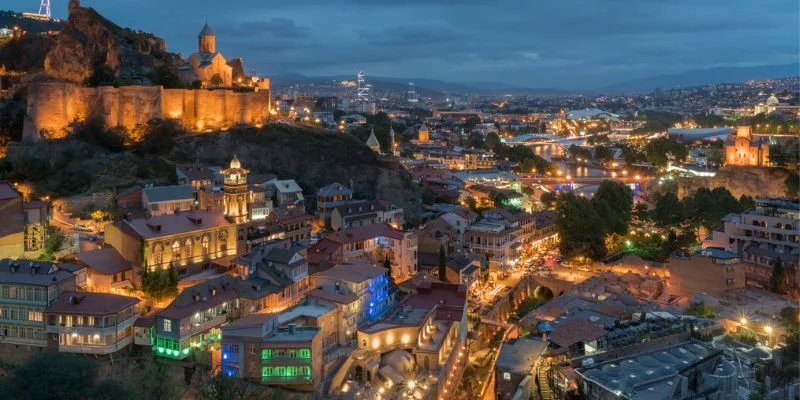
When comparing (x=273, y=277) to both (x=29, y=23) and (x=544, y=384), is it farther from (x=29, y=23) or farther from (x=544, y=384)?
(x=29, y=23)

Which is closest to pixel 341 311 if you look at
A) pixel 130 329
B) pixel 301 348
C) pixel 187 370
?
pixel 301 348

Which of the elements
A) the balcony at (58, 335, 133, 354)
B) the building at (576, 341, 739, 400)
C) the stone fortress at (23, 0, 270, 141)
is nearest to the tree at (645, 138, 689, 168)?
the stone fortress at (23, 0, 270, 141)

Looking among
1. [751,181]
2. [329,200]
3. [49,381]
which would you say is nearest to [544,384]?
[49,381]

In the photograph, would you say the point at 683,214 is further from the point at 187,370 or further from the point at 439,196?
the point at 187,370

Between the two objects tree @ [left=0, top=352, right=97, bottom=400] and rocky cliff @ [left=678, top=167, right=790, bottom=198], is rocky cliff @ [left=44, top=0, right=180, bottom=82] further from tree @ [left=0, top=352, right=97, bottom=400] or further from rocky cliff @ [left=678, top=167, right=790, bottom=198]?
rocky cliff @ [left=678, top=167, right=790, bottom=198]

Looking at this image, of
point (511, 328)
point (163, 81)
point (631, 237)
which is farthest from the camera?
point (163, 81)

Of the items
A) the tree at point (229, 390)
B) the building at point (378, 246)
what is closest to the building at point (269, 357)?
the tree at point (229, 390)
